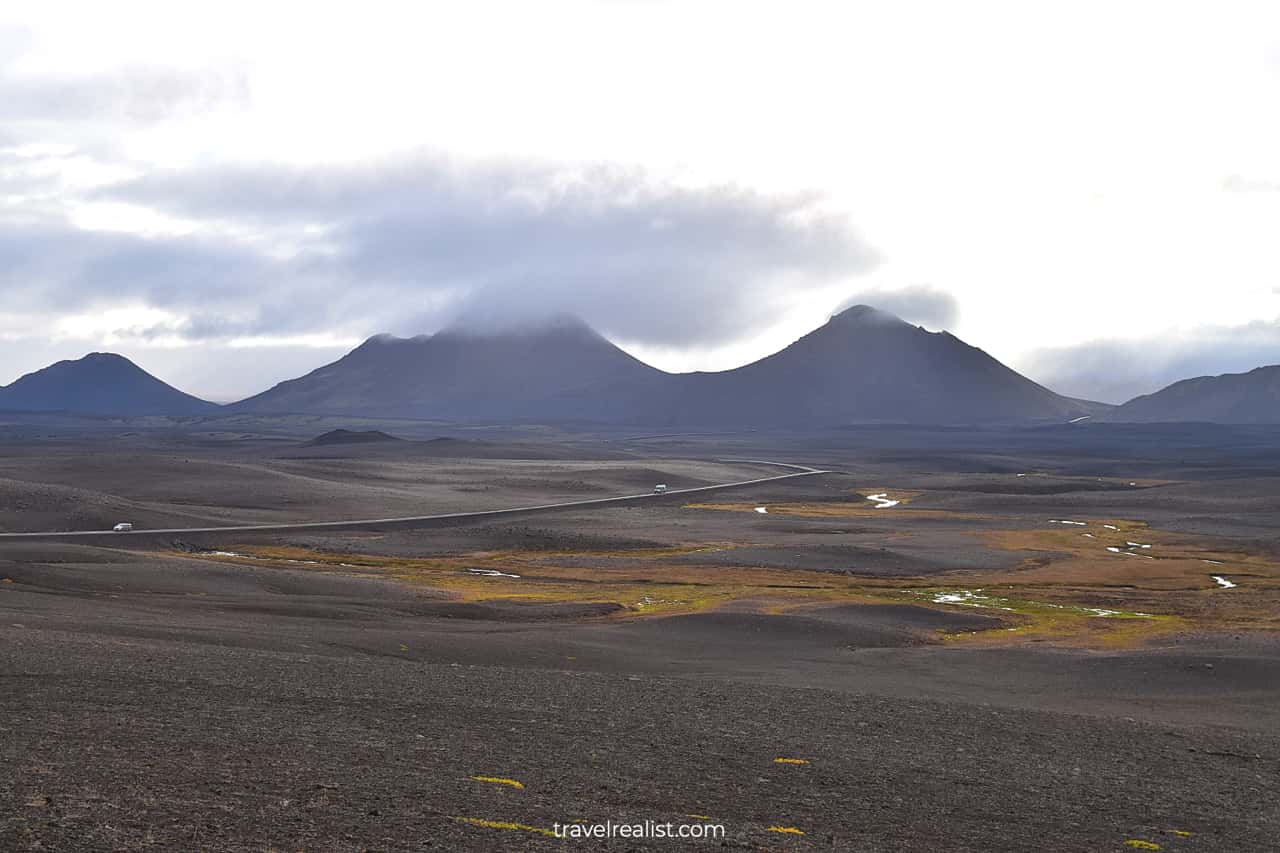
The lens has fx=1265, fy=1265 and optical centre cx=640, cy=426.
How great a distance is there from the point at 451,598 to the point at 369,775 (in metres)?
36.6

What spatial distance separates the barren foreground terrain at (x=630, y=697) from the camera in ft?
50.3

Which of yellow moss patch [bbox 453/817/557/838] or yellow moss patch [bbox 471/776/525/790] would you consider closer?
yellow moss patch [bbox 453/817/557/838]

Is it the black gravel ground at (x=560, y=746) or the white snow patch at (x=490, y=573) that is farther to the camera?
the white snow patch at (x=490, y=573)

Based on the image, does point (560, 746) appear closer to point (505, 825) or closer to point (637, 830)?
point (637, 830)

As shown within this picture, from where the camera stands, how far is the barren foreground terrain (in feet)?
50.3

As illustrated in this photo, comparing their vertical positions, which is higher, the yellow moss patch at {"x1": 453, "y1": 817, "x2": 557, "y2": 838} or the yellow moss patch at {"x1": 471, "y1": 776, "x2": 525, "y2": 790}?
the yellow moss patch at {"x1": 453, "y1": 817, "x2": 557, "y2": 838}

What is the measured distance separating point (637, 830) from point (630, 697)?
1041cm

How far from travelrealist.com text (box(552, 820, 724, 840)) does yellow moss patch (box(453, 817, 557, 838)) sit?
5.5 inches

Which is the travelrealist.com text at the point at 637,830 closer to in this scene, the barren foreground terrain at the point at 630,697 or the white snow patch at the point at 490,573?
the barren foreground terrain at the point at 630,697

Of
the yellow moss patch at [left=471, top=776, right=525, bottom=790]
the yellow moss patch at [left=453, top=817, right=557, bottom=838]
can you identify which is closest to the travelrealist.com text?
the yellow moss patch at [left=453, top=817, right=557, bottom=838]

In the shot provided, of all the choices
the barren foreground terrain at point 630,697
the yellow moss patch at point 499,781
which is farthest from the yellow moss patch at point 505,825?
the yellow moss patch at point 499,781

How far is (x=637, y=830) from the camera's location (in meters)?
14.9

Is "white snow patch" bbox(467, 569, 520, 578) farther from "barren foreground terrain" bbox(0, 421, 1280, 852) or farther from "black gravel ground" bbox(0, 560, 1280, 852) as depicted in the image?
"black gravel ground" bbox(0, 560, 1280, 852)

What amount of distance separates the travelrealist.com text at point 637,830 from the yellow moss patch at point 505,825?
0.46ft
